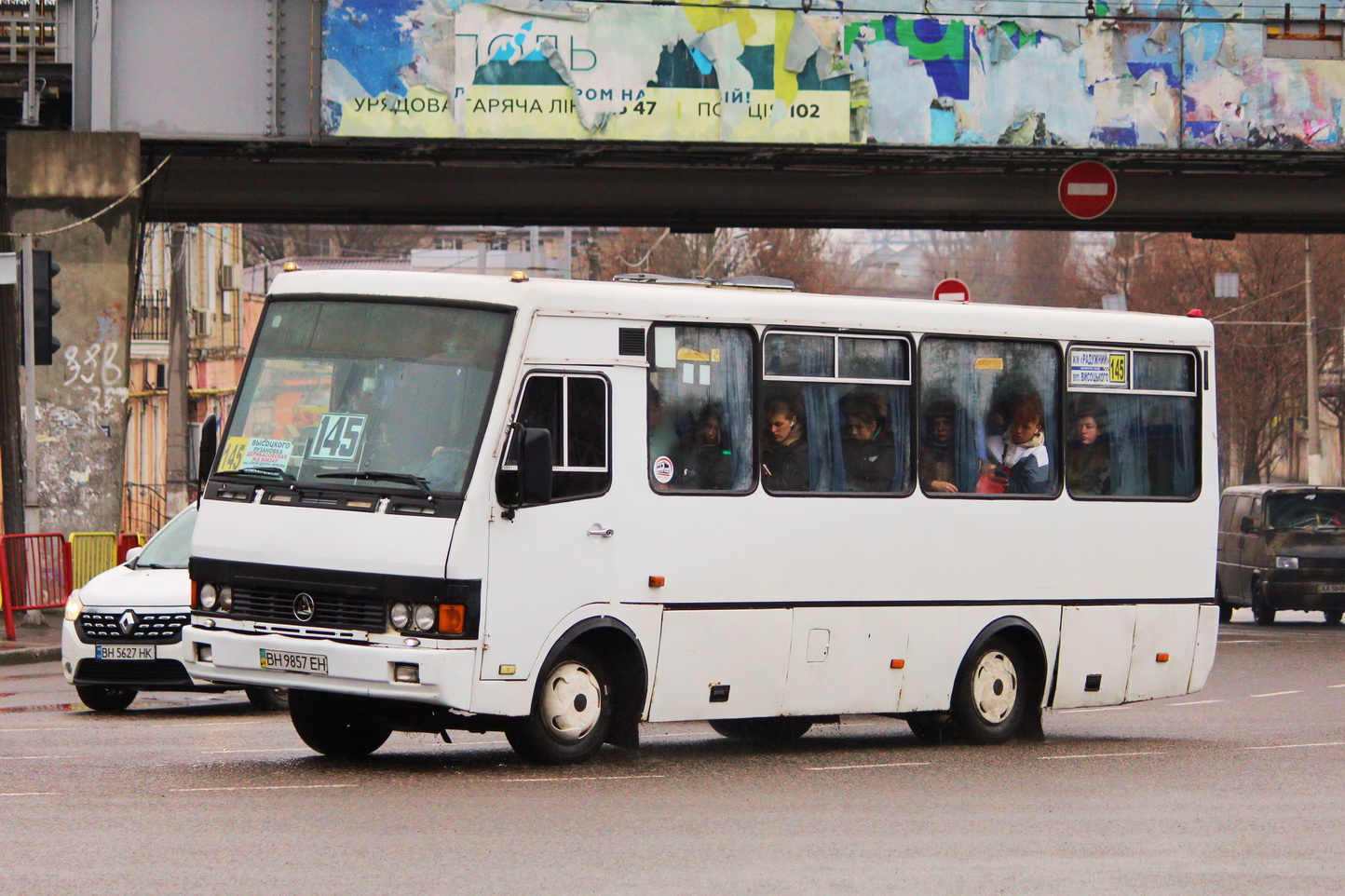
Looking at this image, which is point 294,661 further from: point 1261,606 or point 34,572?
point 1261,606

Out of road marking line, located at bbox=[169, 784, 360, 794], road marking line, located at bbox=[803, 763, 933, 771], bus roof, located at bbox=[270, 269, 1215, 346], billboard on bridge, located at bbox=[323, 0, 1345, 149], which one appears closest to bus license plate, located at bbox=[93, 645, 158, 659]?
bus roof, located at bbox=[270, 269, 1215, 346]

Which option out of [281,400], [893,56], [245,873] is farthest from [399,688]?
[893,56]

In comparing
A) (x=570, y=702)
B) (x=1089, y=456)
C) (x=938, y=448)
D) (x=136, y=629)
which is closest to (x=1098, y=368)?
(x=1089, y=456)

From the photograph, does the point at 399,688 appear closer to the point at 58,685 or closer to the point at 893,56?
the point at 58,685

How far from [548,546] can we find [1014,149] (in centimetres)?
1735

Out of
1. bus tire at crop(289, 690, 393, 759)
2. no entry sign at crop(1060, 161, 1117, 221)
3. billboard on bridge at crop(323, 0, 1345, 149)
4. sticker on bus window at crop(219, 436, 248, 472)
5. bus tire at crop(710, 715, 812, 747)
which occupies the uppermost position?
billboard on bridge at crop(323, 0, 1345, 149)

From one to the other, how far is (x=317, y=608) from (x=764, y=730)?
417 cm

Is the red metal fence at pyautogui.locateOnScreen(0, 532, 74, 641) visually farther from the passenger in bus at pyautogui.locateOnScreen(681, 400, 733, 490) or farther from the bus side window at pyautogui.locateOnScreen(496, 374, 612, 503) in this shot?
the bus side window at pyautogui.locateOnScreen(496, 374, 612, 503)

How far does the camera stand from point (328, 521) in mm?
10844

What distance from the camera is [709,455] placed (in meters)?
12.1

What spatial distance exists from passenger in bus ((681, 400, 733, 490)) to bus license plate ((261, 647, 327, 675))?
239 centimetres

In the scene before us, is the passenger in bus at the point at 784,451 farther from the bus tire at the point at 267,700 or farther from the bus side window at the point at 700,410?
the bus tire at the point at 267,700

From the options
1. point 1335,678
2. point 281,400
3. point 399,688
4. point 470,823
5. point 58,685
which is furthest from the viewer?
point 1335,678

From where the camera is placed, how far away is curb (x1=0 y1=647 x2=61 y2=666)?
20969 mm
